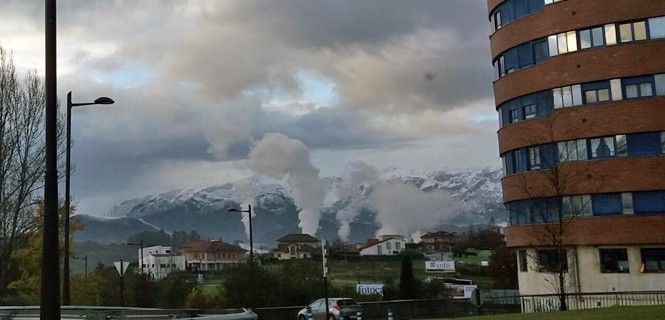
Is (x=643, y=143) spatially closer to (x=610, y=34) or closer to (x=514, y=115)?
(x=610, y=34)

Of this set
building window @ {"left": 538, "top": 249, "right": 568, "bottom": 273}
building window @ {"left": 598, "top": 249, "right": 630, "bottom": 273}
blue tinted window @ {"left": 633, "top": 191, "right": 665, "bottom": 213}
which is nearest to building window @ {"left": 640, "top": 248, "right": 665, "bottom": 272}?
building window @ {"left": 598, "top": 249, "right": 630, "bottom": 273}

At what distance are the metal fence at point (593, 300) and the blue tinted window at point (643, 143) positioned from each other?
23.2 feet

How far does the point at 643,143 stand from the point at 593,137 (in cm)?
243

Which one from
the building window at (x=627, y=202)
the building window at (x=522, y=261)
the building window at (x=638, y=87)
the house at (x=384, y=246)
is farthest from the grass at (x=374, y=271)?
the building window at (x=638, y=87)

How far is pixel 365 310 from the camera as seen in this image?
1508 inches

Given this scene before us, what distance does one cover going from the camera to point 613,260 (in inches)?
1449

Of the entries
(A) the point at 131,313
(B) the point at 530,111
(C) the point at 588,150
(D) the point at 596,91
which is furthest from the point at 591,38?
(A) the point at 131,313

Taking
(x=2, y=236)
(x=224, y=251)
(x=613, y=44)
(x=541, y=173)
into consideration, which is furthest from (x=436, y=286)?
(x=224, y=251)

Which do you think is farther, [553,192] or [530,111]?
[530,111]

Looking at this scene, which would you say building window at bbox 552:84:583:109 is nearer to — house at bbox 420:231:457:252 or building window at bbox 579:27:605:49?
building window at bbox 579:27:605:49

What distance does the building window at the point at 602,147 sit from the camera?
37.0 meters

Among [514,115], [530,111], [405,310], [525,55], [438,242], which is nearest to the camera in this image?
[405,310]

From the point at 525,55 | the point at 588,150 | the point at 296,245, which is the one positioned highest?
the point at 525,55

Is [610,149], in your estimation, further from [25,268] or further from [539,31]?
[25,268]
